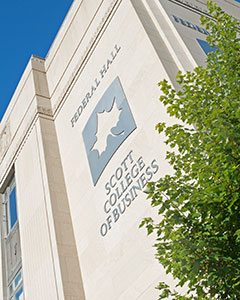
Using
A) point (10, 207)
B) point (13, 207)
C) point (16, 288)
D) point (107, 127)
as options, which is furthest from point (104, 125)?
point (10, 207)

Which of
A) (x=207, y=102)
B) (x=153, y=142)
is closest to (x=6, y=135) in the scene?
(x=153, y=142)

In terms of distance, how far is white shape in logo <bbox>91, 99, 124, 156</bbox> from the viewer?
18.0 meters

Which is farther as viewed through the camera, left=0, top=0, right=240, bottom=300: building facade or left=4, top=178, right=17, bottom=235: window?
left=4, top=178, right=17, bottom=235: window

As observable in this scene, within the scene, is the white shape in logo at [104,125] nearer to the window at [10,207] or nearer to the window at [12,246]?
the window at [12,246]

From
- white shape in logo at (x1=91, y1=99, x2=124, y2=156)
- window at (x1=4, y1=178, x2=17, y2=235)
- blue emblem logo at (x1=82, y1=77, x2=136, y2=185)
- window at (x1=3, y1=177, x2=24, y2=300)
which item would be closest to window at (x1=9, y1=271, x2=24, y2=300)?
window at (x1=3, y1=177, x2=24, y2=300)

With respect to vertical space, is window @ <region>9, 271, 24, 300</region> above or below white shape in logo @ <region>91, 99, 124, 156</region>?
below

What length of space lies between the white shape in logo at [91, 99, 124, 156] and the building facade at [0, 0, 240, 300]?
5 centimetres

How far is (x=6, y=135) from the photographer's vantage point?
94.0ft

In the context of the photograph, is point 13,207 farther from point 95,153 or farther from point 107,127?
point 107,127

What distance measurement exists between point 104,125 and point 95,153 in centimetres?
126

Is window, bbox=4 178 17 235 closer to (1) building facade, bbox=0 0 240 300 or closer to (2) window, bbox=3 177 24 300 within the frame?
(2) window, bbox=3 177 24 300

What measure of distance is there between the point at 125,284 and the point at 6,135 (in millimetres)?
16449

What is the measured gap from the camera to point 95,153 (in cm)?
1877

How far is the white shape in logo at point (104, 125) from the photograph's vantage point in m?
18.0
